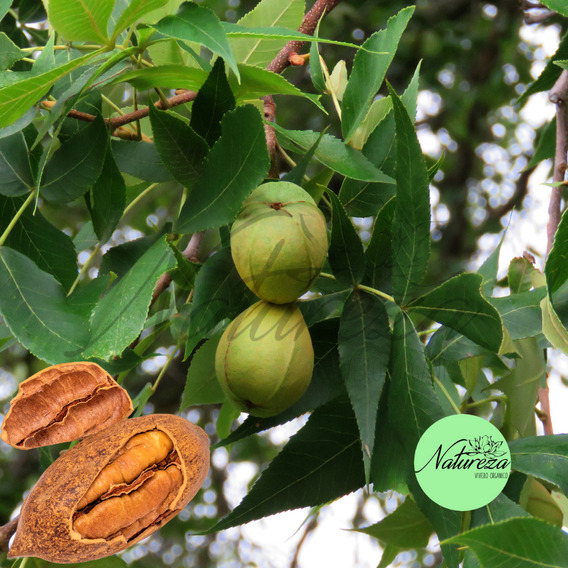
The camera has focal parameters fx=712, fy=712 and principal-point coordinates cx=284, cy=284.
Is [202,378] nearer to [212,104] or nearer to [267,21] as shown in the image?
[212,104]

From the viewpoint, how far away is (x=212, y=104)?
747mm

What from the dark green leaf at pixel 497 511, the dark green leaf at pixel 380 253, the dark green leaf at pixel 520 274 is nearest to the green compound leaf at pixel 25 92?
the dark green leaf at pixel 380 253

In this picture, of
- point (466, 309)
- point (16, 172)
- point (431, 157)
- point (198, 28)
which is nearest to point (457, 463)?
point (466, 309)

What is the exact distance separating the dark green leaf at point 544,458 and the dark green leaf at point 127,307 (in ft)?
1.40

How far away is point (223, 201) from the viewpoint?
28.7 inches

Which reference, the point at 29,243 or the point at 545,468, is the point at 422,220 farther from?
the point at 29,243

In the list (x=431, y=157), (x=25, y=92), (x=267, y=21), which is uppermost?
(x=25, y=92)

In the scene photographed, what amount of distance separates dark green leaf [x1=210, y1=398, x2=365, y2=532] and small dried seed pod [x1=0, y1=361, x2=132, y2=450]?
0.21 metres

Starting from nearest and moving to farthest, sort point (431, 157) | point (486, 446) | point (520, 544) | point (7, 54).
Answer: point (520, 544) → point (486, 446) → point (7, 54) → point (431, 157)

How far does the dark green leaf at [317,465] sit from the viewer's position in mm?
811

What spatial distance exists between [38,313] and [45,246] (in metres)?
0.15

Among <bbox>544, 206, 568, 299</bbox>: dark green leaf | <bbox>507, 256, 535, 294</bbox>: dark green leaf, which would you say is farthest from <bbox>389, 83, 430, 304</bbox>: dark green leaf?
<bbox>507, 256, 535, 294</bbox>: dark green leaf

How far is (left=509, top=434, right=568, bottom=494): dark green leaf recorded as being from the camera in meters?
0.74

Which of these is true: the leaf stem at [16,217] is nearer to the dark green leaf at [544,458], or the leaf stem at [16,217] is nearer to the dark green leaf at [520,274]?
the dark green leaf at [544,458]
